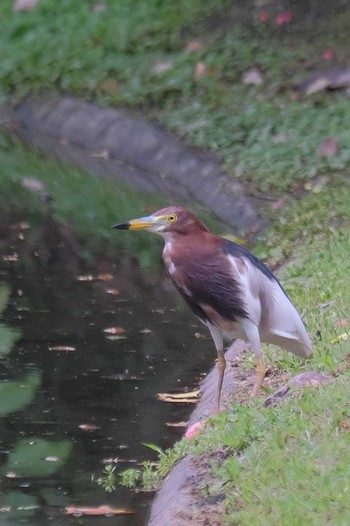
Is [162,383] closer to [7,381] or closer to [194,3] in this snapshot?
[7,381]

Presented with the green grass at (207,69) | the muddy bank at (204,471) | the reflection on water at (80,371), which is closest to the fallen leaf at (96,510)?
the reflection on water at (80,371)

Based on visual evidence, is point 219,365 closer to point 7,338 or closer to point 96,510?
point 96,510

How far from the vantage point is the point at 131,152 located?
13.9 meters

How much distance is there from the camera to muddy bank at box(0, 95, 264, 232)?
465 inches

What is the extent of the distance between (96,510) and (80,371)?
201 cm

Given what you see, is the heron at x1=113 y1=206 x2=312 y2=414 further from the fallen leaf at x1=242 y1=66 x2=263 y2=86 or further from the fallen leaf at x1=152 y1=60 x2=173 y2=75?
the fallen leaf at x1=152 y1=60 x2=173 y2=75

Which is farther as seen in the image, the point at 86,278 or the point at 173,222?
the point at 86,278

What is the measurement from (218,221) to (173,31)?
4973mm

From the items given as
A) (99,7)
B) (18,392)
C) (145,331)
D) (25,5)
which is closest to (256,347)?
(18,392)

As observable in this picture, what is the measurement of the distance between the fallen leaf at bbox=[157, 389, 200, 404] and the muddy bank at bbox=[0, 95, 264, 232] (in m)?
3.52

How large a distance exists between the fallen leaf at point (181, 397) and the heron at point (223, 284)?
113cm

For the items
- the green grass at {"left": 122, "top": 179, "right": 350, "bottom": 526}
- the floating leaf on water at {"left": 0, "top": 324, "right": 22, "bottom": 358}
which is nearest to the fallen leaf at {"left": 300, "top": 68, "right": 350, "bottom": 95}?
the floating leaf on water at {"left": 0, "top": 324, "right": 22, "bottom": 358}

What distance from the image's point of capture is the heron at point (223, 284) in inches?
234

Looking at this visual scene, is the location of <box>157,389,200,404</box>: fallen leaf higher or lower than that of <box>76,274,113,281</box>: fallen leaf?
higher
